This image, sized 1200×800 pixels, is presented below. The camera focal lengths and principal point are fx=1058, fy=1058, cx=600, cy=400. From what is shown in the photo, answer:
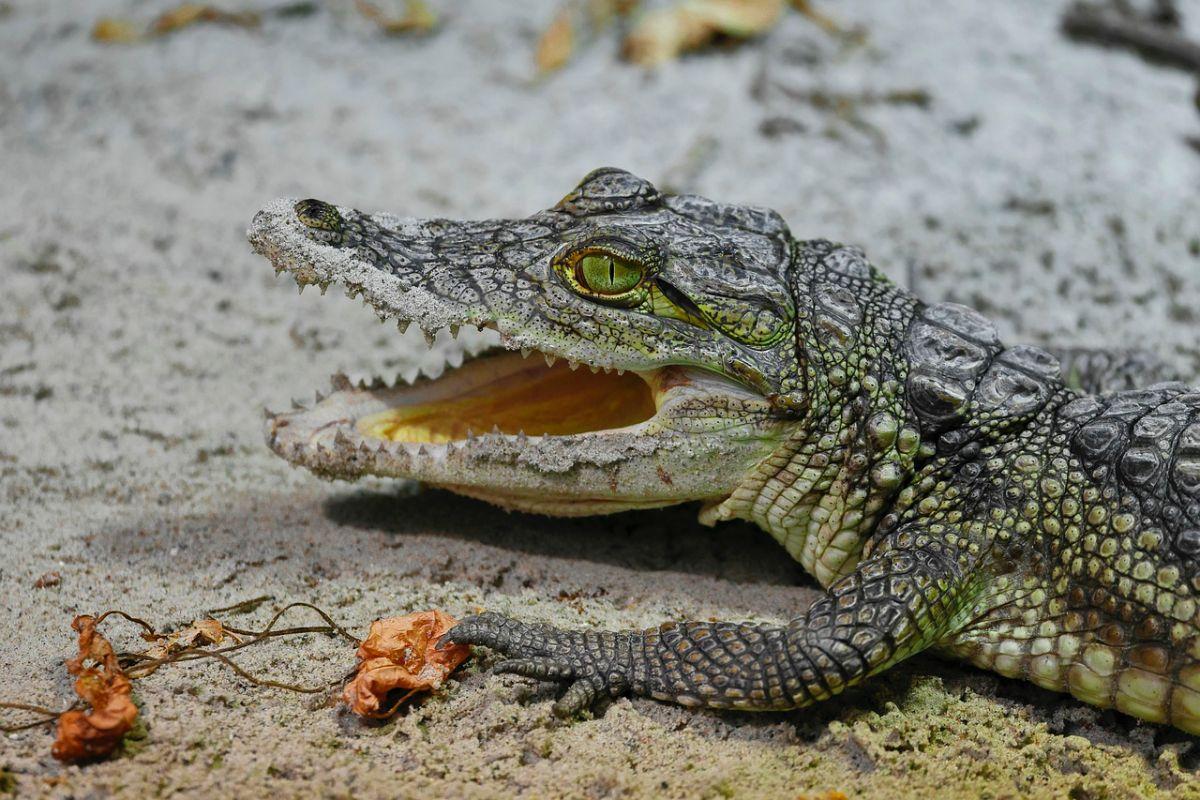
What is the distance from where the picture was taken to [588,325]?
3270 mm

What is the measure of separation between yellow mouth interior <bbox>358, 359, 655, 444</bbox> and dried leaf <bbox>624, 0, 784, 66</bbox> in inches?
138

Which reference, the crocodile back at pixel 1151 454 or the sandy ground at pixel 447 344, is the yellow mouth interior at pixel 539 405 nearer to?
the sandy ground at pixel 447 344

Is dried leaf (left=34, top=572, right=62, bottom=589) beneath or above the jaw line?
beneath

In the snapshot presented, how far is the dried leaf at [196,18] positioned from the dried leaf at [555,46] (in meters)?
1.86

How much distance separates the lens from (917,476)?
3.24 m

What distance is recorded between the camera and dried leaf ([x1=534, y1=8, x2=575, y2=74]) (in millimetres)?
6621

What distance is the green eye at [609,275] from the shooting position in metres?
3.29

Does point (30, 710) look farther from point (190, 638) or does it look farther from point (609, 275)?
point (609, 275)

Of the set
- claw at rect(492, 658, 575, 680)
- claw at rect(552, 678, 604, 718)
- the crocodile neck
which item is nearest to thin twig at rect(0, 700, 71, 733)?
claw at rect(492, 658, 575, 680)

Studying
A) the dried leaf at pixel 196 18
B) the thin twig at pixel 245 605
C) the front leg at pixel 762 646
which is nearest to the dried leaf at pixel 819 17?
the dried leaf at pixel 196 18

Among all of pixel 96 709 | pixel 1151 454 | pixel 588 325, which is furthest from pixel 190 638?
pixel 1151 454

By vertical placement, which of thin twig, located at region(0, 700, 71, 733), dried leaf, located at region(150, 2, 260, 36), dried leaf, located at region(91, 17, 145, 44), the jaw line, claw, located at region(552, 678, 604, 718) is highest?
dried leaf, located at region(150, 2, 260, 36)

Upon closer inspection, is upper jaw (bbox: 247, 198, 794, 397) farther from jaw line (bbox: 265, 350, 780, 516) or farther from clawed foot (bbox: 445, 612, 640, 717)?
clawed foot (bbox: 445, 612, 640, 717)

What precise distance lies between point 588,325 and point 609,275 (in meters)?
0.17
